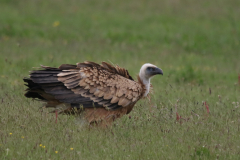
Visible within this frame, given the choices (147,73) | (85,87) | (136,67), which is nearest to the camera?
(85,87)

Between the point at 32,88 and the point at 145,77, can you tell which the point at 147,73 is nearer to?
the point at 145,77

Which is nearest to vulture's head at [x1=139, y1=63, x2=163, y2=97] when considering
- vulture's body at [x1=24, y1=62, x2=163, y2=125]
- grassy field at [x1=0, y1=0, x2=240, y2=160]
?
vulture's body at [x1=24, y1=62, x2=163, y2=125]

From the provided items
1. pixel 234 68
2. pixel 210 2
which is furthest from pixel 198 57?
pixel 210 2

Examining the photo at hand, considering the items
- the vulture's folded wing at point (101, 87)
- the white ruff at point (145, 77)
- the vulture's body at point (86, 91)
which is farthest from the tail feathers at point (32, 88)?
the white ruff at point (145, 77)

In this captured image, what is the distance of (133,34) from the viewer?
661 inches

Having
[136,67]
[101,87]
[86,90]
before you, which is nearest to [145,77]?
[101,87]

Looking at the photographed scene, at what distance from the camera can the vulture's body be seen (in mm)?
6516

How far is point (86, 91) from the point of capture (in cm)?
666

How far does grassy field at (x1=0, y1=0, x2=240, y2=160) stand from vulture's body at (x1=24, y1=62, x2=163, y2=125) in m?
0.27

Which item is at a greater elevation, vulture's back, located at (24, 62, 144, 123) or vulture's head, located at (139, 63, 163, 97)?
vulture's head, located at (139, 63, 163, 97)

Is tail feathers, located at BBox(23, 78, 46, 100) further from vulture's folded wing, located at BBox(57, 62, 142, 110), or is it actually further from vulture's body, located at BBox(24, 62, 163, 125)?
vulture's folded wing, located at BBox(57, 62, 142, 110)

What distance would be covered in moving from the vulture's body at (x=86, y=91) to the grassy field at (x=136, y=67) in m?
0.27

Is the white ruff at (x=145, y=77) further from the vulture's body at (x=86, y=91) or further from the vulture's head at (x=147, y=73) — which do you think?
the vulture's body at (x=86, y=91)

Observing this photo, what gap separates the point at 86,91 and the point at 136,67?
6.08 meters
